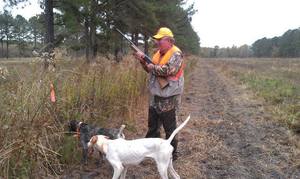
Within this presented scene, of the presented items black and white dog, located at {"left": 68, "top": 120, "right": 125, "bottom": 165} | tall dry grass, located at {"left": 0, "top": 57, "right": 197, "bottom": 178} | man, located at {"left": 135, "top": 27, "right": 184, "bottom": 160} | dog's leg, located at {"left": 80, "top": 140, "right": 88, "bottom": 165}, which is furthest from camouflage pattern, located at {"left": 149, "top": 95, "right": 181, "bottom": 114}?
tall dry grass, located at {"left": 0, "top": 57, "right": 197, "bottom": 178}

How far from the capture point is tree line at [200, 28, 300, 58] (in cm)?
10719

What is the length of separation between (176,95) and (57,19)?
686 inches

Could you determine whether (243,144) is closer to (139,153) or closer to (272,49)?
(139,153)

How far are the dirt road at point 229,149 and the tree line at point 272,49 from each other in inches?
4020

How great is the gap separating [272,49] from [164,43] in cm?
12180

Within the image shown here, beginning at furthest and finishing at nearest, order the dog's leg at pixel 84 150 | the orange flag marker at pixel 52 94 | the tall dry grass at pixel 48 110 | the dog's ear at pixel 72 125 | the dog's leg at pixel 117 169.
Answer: the dog's ear at pixel 72 125
the dog's leg at pixel 84 150
the orange flag marker at pixel 52 94
the tall dry grass at pixel 48 110
the dog's leg at pixel 117 169

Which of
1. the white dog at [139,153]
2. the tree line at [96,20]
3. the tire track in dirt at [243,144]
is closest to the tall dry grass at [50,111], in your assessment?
the white dog at [139,153]

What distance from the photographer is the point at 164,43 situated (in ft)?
18.9

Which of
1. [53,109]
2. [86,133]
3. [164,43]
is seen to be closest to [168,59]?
[164,43]

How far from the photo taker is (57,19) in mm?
22141

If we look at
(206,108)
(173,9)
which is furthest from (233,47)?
(206,108)

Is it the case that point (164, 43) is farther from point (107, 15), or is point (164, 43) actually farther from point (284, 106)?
point (107, 15)

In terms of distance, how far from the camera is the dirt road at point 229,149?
19.2 ft

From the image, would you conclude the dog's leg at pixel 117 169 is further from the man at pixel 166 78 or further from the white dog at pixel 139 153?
the man at pixel 166 78
